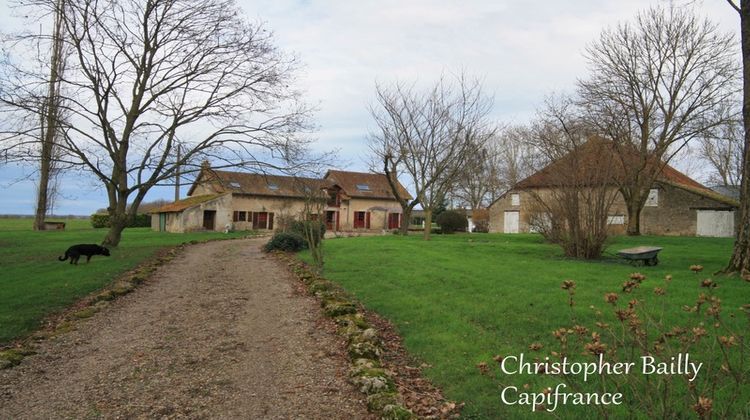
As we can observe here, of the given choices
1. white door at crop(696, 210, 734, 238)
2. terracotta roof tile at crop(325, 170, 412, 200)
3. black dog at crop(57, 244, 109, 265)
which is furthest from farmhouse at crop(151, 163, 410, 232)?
white door at crop(696, 210, 734, 238)

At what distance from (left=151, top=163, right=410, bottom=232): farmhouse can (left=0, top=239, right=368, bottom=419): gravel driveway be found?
65.3ft

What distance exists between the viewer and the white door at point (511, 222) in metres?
41.2

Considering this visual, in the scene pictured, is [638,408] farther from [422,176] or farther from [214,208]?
[214,208]

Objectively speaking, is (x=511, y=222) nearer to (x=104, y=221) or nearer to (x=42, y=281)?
(x=42, y=281)

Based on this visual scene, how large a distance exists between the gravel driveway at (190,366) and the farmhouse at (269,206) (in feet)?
65.3

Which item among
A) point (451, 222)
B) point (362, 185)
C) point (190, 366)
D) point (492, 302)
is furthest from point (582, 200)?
point (362, 185)

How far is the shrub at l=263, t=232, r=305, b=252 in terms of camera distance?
20344 millimetres

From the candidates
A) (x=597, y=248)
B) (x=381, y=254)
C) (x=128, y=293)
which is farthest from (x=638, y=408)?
(x=381, y=254)

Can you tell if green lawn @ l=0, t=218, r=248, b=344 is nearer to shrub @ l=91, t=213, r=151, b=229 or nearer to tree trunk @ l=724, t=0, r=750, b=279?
tree trunk @ l=724, t=0, r=750, b=279

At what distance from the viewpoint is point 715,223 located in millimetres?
31531

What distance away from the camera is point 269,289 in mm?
11336

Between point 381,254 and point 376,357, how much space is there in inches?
420

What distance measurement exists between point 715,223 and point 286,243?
26864mm

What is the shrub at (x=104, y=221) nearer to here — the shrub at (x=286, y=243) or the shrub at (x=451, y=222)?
the shrub at (x=451, y=222)
